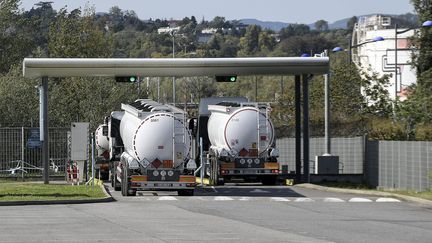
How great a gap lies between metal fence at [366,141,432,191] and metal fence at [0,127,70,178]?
14229 millimetres

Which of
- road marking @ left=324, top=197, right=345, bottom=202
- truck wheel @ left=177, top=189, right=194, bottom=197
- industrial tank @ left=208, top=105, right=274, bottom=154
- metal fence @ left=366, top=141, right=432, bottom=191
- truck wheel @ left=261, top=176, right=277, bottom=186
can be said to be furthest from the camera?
truck wheel @ left=261, top=176, right=277, bottom=186

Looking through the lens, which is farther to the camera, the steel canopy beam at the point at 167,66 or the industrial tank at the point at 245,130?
the industrial tank at the point at 245,130

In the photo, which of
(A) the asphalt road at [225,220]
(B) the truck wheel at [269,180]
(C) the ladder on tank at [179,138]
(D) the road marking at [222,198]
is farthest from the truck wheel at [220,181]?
(D) the road marking at [222,198]

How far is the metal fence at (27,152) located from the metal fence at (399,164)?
14229 millimetres

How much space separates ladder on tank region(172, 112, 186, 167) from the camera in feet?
114

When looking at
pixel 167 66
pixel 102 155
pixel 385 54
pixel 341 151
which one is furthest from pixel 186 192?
pixel 385 54

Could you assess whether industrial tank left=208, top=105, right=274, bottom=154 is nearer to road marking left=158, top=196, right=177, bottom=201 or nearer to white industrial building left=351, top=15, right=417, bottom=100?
road marking left=158, top=196, right=177, bottom=201

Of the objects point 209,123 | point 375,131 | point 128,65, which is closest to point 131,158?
point 128,65

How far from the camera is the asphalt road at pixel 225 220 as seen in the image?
20.7 m

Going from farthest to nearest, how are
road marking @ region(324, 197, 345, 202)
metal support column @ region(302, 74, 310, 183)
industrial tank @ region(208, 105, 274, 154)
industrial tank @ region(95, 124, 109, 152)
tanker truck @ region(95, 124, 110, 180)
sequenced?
industrial tank @ region(95, 124, 109, 152)
tanker truck @ region(95, 124, 110, 180)
metal support column @ region(302, 74, 310, 183)
industrial tank @ region(208, 105, 274, 154)
road marking @ region(324, 197, 345, 202)

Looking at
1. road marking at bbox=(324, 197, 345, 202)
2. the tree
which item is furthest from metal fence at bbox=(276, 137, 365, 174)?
the tree

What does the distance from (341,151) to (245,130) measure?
1184 centimetres

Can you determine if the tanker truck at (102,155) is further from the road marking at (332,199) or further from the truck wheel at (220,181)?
the road marking at (332,199)

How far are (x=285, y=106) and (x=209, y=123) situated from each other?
26797mm
